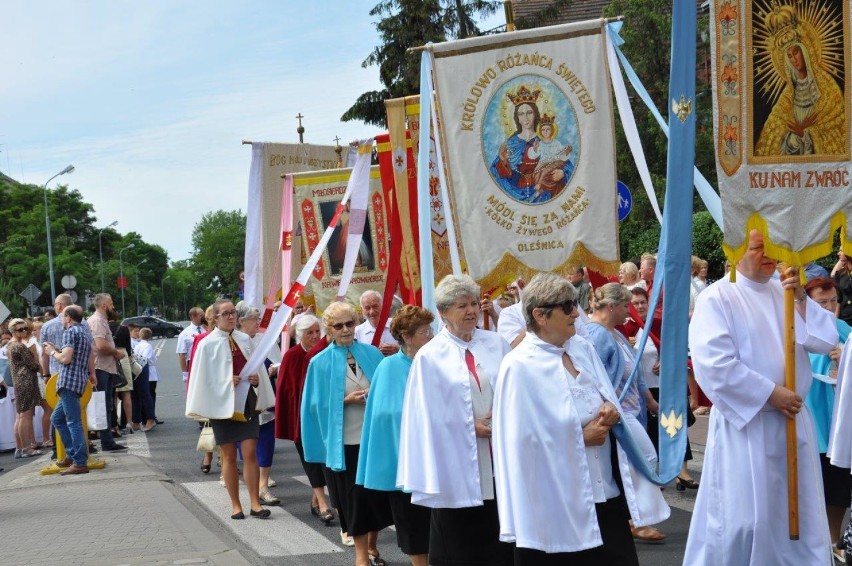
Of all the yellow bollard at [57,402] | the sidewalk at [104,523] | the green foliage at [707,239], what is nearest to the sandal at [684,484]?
the sidewalk at [104,523]

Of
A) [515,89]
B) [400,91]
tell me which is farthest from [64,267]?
[515,89]

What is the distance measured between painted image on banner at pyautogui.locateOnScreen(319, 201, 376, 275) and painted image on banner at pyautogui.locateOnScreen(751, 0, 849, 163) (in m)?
7.45

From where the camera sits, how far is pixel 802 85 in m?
5.96

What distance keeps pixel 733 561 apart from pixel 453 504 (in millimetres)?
1386

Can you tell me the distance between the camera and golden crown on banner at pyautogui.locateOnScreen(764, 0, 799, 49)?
5898 millimetres

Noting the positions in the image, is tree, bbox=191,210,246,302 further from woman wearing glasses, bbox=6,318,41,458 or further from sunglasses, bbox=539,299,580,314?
sunglasses, bbox=539,299,580,314

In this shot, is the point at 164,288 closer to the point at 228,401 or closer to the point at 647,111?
the point at 647,111

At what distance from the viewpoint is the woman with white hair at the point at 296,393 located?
381 inches

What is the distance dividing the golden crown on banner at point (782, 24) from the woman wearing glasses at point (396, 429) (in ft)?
8.30

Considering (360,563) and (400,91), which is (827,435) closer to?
(360,563)

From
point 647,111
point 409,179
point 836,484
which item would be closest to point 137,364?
point 409,179

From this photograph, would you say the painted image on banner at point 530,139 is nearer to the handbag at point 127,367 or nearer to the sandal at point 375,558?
the sandal at point 375,558

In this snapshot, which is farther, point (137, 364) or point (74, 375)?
point (137, 364)

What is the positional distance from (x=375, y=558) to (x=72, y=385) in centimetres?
608
